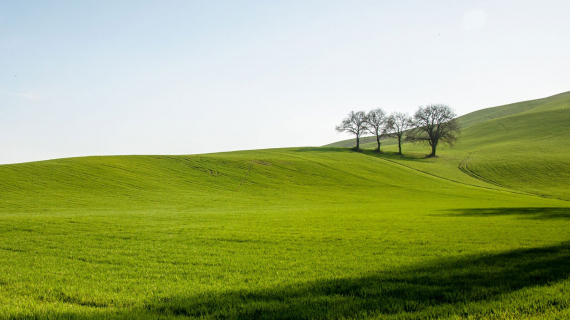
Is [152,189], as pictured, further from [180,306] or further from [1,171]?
[180,306]

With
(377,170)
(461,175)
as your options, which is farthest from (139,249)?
(461,175)

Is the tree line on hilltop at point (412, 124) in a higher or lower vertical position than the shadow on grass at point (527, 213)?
higher

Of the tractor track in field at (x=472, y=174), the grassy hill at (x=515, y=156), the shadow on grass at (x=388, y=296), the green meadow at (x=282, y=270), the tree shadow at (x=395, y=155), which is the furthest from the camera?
the tree shadow at (x=395, y=155)

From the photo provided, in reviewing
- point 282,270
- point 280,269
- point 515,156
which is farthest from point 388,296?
point 515,156

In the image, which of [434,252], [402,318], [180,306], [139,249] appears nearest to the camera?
[402,318]

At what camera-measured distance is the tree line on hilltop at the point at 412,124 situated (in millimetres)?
90744

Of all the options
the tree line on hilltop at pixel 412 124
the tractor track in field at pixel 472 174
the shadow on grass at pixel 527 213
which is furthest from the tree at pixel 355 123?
the shadow on grass at pixel 527 213

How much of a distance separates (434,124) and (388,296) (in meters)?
94.7

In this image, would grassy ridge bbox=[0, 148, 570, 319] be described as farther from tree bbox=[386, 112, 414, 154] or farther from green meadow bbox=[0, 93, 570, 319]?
tree bbox=[386, 112, 414, 154]

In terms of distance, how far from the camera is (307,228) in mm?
17484

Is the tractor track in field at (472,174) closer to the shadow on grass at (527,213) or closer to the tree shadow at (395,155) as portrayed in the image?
the tree shadow at (395,155)

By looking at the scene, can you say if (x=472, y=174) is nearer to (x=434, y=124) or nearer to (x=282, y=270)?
(x=434, y=124)

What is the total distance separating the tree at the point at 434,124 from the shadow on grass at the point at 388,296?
88.2m

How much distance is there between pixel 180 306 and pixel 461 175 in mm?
72150
